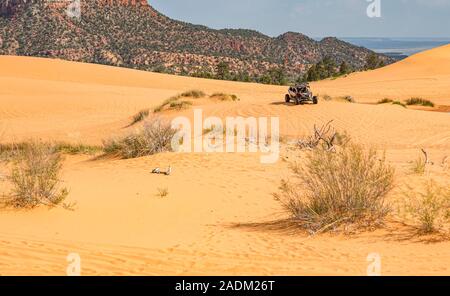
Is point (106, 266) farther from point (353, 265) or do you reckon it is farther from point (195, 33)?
point (195, 33)

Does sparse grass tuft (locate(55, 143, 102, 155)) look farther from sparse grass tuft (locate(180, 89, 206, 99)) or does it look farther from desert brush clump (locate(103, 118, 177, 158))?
sparse grass tuft (locate(180, 89, 206, 99))

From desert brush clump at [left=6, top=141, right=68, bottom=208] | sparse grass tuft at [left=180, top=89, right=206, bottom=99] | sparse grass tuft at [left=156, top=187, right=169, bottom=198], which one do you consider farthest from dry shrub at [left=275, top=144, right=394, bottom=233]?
sparse grass tuft at [left=180, top=89, right=206, bottom=99]

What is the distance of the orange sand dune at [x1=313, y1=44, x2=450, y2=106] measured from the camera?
132 ft

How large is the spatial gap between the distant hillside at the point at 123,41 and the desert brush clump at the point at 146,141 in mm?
58759

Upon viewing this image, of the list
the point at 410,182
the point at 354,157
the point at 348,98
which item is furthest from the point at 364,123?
the point at 354,157

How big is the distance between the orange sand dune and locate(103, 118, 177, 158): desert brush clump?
22.8 m

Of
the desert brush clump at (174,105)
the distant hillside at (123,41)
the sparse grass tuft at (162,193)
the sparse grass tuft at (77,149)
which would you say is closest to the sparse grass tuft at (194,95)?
the desert brush clump at (174,105)

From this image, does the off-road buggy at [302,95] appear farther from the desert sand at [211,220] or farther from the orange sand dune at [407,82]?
the orange sand dune at [407,82]

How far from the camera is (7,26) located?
88.9 m

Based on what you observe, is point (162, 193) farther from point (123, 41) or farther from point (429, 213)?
point (123, 41)

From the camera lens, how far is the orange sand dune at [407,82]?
132 feet

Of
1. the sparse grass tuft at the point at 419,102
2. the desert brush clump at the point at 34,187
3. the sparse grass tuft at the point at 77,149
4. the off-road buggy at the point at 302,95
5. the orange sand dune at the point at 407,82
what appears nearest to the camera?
the desert brush clump at the point at 34,187

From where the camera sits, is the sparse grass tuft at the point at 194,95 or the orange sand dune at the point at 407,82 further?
the orange sand dune at the point at 407,82
